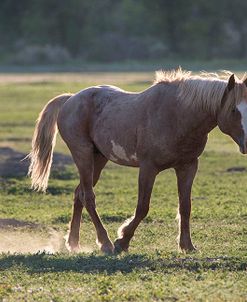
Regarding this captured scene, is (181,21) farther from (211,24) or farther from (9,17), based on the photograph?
(9,17)

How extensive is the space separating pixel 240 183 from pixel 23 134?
855 centimetres

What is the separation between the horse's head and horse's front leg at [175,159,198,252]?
84 centimetres

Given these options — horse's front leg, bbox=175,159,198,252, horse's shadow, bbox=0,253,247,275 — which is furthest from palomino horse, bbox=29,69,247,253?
horse's shadow, bbox=0,253,247,275

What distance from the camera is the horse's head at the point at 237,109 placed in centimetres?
899

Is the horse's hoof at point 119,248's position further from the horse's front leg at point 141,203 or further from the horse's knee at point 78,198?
the horse's knee at point 78,198

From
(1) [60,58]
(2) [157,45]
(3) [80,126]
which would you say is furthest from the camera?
(2) [157,45]

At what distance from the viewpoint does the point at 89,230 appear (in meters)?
11.8

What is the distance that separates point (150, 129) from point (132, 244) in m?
1.62

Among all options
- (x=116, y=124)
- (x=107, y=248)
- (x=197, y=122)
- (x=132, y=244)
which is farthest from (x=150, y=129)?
(x=132, y=244)

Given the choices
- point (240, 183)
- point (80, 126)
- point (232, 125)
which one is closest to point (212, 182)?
point (240, 183)

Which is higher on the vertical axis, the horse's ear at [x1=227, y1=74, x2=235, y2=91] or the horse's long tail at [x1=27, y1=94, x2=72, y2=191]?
the horse's ear at [x1=227, y1=74, x2=235, y2=91]

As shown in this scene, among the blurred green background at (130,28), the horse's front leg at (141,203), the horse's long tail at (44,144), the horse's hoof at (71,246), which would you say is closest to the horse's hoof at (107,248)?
the horse's front leg at (141,203)

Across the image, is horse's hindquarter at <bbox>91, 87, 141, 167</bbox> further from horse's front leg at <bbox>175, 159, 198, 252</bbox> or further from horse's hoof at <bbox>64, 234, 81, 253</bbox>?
horse's hoof at <bbox>64, 234, 81, 253</bbox>

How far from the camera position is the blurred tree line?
222 ft
